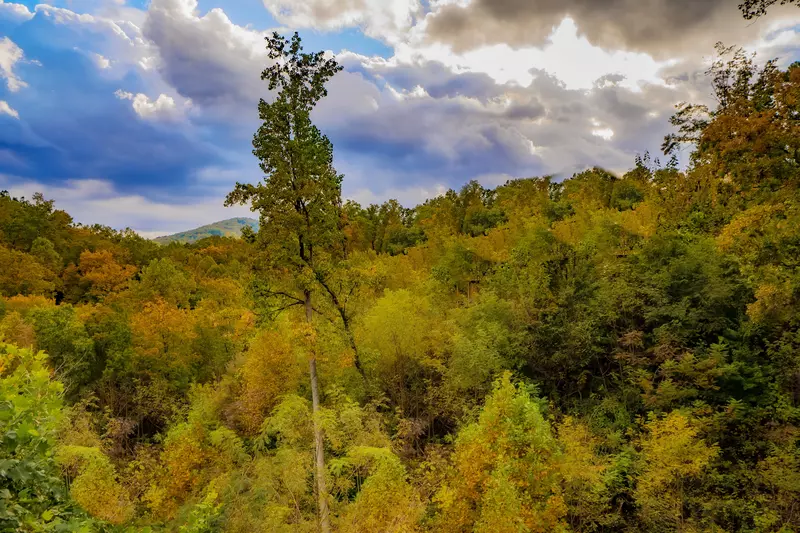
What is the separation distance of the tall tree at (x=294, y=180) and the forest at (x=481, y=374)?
96 millimetres

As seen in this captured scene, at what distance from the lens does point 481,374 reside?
20922mm

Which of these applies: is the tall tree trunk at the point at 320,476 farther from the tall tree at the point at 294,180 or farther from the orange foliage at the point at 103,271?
the orange foliage at the point at 103,271

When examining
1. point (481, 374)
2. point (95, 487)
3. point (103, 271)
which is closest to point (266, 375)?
point (95, 487)

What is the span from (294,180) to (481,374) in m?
12.8

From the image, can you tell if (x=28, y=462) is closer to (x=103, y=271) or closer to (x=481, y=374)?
(x=481, y=374)

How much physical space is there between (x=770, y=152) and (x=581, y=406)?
1522 cm

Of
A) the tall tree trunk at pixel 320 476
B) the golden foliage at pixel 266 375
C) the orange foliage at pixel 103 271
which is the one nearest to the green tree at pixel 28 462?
the tall tree trunk at pixel 320 476

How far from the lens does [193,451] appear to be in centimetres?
2123

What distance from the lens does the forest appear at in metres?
12.7

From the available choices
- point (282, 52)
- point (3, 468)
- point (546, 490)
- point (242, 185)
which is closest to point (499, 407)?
point (546, 490)

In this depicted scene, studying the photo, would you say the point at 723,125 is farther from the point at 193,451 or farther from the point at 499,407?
the point at 193,451

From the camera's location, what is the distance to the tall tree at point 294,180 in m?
16.2

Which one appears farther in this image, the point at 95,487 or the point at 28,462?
the point at 95,487

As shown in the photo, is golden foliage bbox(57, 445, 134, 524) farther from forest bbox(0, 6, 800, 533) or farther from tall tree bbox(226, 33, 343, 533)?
tall tree bbox(226, 33, 343, 533)
